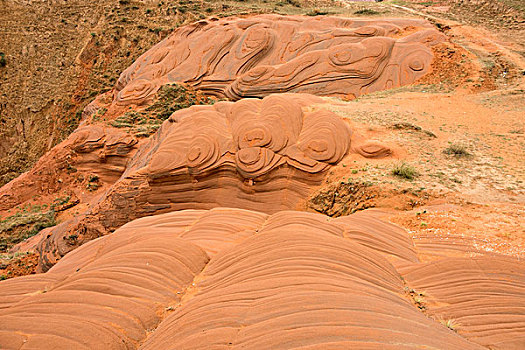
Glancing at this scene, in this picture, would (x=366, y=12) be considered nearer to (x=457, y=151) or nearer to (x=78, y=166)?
(x=457, y=151)

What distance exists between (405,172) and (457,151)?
7.00 feet

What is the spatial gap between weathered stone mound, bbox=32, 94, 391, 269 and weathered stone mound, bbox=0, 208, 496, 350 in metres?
3.72

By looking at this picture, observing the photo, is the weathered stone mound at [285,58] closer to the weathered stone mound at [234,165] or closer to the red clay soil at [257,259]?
the red clay soil at [257,259]

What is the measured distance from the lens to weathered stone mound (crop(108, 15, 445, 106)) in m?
16.3

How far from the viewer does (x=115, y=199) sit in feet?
31.4

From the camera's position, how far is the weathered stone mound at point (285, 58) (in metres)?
16.3

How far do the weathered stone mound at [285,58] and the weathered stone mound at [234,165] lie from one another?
25.2 ft

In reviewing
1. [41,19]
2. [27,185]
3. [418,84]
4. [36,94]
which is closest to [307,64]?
[418,84]

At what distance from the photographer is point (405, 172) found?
7.08m

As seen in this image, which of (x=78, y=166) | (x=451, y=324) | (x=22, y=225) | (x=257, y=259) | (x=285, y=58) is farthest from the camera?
(x=285, y=58)

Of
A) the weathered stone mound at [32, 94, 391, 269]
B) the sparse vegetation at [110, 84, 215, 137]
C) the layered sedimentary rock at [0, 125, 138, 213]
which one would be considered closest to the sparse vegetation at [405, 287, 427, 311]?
the weathered stone mound at [32, 94, 391, 269]

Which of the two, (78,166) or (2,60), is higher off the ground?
(2,60)

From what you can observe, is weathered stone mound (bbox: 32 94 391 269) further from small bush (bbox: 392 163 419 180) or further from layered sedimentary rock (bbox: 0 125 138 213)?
layered sedimentary rock (bbox: 0 125 138 213)

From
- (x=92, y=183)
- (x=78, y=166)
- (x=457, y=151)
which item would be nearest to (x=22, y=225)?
(x=92, y=183)
